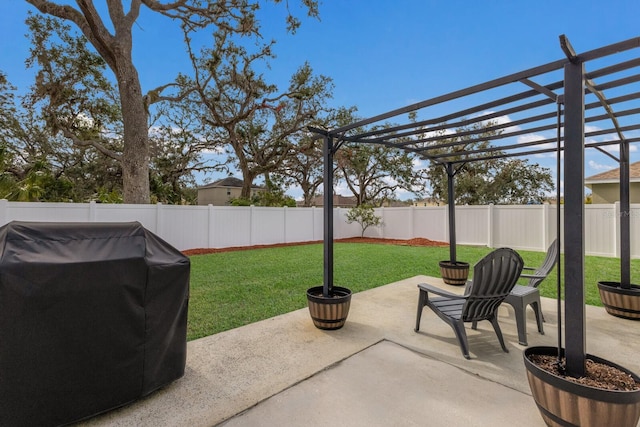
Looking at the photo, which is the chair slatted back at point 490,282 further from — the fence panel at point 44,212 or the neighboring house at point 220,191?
the neighboring house at point 220,191

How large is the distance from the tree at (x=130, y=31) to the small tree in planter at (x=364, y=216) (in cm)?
833

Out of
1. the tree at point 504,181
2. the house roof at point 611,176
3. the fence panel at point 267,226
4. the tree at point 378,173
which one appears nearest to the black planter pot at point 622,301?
the fence panel at point 267,226

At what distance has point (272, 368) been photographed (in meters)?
2.62

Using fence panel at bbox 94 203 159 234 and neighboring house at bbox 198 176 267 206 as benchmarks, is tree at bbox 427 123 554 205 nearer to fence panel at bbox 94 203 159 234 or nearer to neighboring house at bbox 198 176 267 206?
fence panel at bbox 94 203 159 234

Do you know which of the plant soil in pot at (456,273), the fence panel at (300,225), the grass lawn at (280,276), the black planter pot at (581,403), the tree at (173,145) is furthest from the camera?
the tree at (173,145)

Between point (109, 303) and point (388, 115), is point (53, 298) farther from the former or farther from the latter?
point (388, 115)

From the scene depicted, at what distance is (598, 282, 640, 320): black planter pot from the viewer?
3721 mm

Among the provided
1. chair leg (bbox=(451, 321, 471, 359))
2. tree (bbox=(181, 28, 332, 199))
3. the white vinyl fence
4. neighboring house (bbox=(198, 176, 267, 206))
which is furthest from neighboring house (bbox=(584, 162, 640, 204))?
neighboring house (bbox=(198, 176, 267, 206))

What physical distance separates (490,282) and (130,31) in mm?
12775

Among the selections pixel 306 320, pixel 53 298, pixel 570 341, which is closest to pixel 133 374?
pixel 53 298

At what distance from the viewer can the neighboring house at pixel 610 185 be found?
11996 mm

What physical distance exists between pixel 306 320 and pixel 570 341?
2655mm

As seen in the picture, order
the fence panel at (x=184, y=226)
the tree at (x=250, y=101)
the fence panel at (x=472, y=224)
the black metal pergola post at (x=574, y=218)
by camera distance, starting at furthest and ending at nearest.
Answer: the tree at (x=250, y=101) < the fence panel at (x=472, y=224) < the fence panel at (x=184, y=226) < the black metal pergola post at (x=574, y=218)

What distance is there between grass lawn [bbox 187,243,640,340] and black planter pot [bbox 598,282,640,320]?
0.73 m
